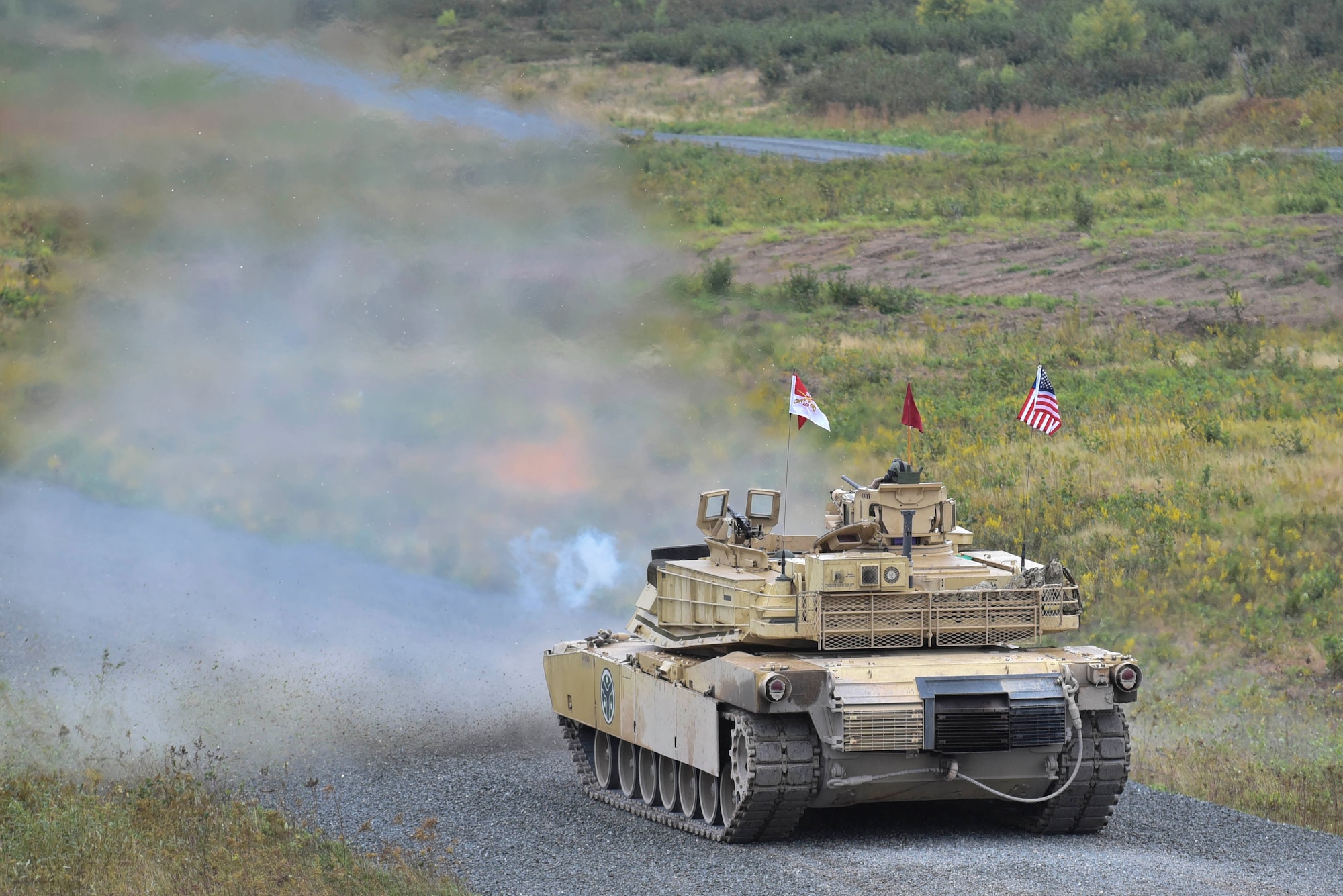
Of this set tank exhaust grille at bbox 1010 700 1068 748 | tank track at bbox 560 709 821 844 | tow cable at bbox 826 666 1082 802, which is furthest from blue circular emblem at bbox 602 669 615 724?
tank exhaust grille at bbox 1010 700 1068 748

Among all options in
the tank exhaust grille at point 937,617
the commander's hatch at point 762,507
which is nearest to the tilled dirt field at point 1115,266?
the commander's hatch at point 762,507

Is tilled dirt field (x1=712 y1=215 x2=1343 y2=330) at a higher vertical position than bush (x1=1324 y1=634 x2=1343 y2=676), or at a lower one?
higher

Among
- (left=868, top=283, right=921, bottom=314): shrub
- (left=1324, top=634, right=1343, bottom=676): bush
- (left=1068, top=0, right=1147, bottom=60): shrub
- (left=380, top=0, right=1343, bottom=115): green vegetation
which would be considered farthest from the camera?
(left=1068, top=0, right=1147, bottom=60): shrub

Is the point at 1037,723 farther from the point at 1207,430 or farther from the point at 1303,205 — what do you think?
the point at 1303,205

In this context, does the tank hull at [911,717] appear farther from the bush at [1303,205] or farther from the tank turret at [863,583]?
the bush at [1303,205]

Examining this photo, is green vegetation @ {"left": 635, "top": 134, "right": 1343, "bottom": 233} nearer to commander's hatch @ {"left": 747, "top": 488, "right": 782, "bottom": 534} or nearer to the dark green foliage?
the dark green foliage

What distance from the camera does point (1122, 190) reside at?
173ft

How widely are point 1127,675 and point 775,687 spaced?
363cm

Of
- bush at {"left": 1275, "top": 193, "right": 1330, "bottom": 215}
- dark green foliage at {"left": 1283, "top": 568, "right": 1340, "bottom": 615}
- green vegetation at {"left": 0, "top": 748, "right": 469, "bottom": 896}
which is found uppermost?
bush at {"left": 1275, "top": 193, "right": 1330, "bottom": 215}

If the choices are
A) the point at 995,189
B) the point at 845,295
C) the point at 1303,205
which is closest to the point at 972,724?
the point at 845,295

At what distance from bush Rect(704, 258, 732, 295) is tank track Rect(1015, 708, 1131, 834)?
994 inches

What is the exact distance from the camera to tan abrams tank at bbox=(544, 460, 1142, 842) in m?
18.7

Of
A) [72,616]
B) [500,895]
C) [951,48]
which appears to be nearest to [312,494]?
[72,616]

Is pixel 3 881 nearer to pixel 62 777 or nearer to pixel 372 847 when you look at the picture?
pixel 372 847
